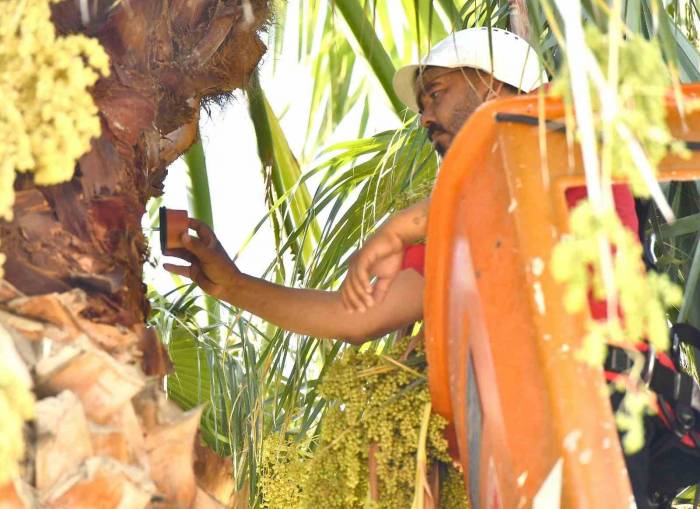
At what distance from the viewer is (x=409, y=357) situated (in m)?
2.56

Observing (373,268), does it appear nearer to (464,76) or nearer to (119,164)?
(464,76)

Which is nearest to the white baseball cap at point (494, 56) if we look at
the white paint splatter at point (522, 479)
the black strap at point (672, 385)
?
the black strap at point (672, 385)

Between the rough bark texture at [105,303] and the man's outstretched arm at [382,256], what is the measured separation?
0.49m

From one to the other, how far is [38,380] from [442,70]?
5.77 ft

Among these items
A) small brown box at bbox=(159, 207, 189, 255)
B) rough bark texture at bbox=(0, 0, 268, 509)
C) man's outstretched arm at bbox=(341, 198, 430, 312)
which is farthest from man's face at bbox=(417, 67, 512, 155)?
rough bark texture at bbox=(0, 0, 268, 509)

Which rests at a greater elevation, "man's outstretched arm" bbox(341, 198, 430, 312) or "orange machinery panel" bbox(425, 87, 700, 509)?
"man's outstretched arm" bbox(341, 198, 430, 312)

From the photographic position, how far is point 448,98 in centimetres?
300

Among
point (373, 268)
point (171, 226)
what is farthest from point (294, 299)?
point (373, 268)

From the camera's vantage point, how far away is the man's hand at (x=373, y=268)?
238 cm

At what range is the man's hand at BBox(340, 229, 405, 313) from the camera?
2385mm

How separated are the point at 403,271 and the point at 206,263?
491 mm

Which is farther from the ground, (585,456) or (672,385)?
(672,385)

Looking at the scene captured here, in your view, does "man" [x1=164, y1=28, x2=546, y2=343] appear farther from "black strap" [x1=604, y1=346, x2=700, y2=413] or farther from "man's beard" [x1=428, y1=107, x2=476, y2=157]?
"black strap" [x1=604, y1=346, x2=700, y2=413]

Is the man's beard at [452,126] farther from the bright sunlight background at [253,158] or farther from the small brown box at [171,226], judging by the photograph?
the bright sunlight background at [253,158]
